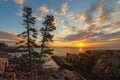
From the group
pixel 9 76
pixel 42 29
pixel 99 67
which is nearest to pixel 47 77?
pixel 9 76

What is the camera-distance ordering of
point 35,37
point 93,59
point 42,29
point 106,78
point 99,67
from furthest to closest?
point 93,59 → point 99,67 → point 106,78 → point 42,29 → point 35,37

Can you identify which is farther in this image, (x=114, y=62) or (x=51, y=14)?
(x=114, y=62)

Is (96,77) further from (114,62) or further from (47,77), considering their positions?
(47,77)

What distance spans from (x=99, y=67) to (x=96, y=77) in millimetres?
3720

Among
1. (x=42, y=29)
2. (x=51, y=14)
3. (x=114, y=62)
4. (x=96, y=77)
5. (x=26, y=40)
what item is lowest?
(x=96, y=77)

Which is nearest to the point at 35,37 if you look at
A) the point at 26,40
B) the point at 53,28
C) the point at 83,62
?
the point at 26,40

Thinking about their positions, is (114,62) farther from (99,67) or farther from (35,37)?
(35,37)

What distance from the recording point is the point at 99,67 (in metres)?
46.1

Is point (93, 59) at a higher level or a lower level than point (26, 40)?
lower

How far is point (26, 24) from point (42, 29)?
3.46 m

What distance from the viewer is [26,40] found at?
31.4 m

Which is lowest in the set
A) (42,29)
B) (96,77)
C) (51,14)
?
(96,77)

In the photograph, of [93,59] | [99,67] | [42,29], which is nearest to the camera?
[42,29]

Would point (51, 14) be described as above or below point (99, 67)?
above
